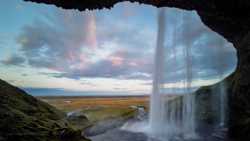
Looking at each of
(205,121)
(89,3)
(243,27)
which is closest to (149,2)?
(89,3)

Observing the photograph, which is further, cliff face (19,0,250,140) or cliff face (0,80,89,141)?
cliff face (19,0,250,140)

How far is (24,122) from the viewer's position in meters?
7.46

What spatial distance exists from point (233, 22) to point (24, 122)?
22.3m

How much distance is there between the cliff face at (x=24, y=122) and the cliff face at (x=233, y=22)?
775cm

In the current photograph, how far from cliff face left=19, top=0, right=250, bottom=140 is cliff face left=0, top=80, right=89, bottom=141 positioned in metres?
7.75

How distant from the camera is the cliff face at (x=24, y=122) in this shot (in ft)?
22.1

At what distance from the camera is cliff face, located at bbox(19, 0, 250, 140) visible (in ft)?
52.5

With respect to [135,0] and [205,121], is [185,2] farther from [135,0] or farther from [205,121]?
[205,121]

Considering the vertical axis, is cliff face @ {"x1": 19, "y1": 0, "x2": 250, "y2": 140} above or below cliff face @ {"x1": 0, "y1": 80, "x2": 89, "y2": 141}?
above

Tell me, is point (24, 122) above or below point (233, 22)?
below

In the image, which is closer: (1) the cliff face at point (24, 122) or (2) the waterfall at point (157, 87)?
(1) the cliff face at point (24, 122)

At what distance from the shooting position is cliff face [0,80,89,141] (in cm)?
673

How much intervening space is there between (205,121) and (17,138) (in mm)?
34196

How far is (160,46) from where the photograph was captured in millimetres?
39938
